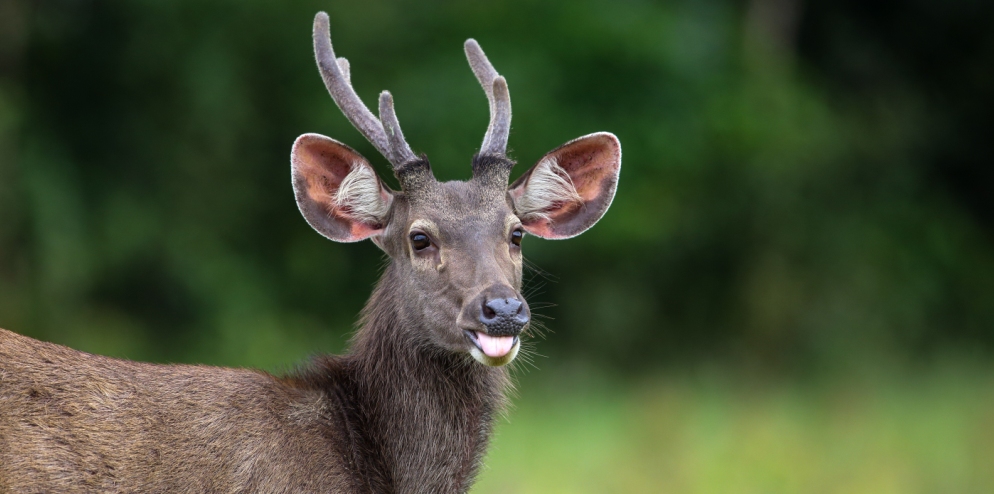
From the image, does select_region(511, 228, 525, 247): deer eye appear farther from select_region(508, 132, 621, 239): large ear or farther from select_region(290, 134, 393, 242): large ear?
select_region(290, 134, 393, 242): large ear

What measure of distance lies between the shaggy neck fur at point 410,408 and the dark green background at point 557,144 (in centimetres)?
722

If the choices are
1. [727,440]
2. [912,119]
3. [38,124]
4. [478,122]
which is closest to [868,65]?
[912,119]

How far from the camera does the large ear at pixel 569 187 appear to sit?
19.9ft

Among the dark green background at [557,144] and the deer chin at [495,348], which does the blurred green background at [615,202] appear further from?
the deer chin at [495,348]

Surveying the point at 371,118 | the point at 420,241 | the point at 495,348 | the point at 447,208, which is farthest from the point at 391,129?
the point at 495,348

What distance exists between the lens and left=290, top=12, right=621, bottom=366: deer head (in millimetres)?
5398

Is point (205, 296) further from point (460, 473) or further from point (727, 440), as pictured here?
point (460, 473)

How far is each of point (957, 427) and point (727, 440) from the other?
9.10ft

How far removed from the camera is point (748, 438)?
10172mm

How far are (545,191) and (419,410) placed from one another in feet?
4.64

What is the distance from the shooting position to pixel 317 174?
5.86m

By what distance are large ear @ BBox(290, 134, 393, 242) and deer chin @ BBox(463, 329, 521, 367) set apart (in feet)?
3.46

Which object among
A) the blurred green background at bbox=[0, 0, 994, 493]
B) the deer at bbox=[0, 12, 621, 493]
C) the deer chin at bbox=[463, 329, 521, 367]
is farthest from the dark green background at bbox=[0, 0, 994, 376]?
the deer chin at bbox=[463, 329, 521, 367]

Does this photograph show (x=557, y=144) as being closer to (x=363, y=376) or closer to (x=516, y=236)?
(x=516, y=236)
